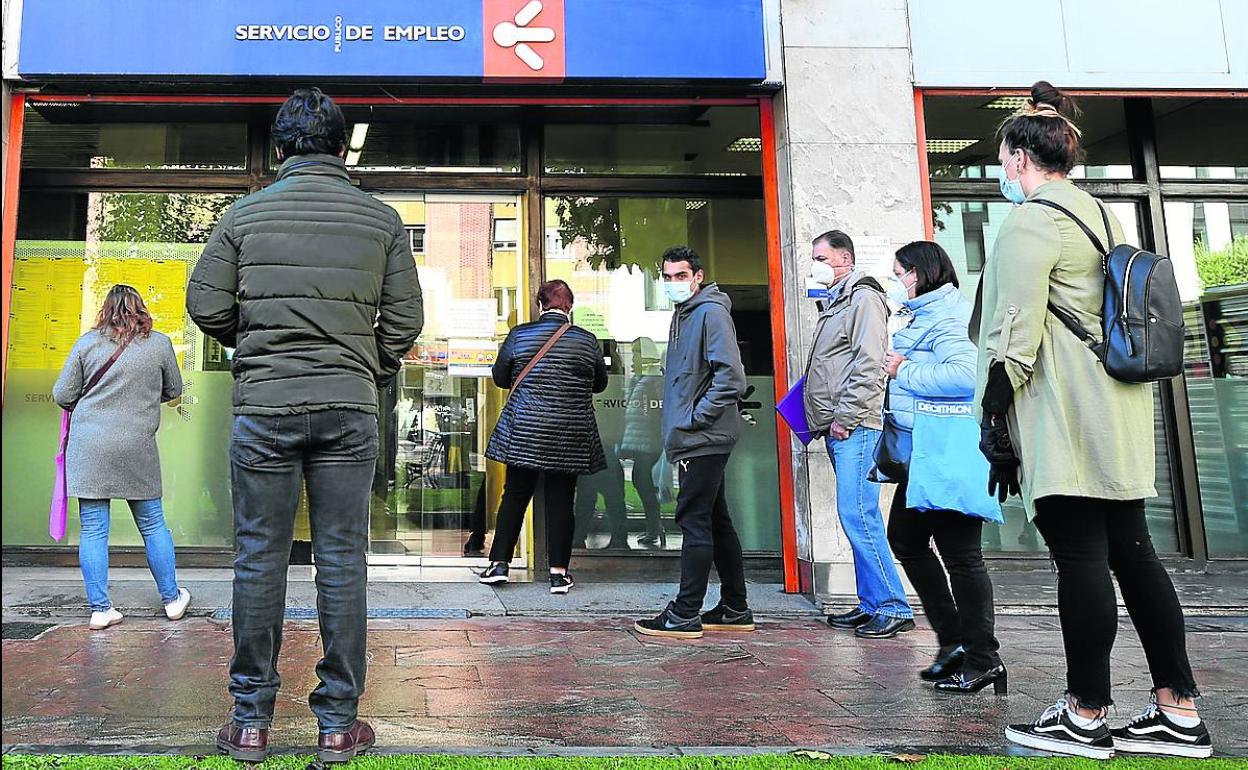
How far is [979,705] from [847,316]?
2203 mm

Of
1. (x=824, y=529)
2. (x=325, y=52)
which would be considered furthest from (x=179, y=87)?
(x=824, y=529)

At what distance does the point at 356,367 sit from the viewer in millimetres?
3154

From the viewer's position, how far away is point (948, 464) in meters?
3.99

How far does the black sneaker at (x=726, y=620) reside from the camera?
5.34m

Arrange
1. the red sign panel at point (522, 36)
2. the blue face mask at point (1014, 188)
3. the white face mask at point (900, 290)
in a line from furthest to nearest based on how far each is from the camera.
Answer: the red sign panel at point (522, 36) → the white face mask at point (900, 290) → the blue face mask at point (1014, 188)

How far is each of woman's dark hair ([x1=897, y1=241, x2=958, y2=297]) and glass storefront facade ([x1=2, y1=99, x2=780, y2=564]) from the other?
3083mm

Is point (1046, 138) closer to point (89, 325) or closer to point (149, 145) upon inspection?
point (149, 145)

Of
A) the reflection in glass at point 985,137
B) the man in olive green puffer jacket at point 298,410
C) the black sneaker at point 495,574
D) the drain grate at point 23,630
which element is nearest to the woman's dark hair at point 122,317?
→ the drain grate at point 23,630

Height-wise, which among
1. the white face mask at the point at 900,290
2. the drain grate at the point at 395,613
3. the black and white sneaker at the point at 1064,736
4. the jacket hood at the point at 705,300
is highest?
the jacket hood at the point at 705,300

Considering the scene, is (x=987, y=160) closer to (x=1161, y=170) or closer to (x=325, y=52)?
(x=1161, y=170)

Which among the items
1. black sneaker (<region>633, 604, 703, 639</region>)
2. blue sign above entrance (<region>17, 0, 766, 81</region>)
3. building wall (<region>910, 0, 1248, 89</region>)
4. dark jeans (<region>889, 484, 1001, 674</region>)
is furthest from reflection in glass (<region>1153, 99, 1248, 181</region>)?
black sneaker (<region>633, 604, 703, 639</region>)

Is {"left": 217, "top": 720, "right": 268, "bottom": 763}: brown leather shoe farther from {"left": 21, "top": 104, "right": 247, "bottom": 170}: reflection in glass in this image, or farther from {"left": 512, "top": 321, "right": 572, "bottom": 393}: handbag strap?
{"left": 21, "top": 104, "right": 247, "bottom": 170}: reflection in glass

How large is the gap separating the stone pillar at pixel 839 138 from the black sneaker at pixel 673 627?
130 cm

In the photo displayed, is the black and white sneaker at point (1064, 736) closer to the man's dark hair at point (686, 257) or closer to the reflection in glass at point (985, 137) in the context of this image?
the man's dark hair at point (686, 257)
